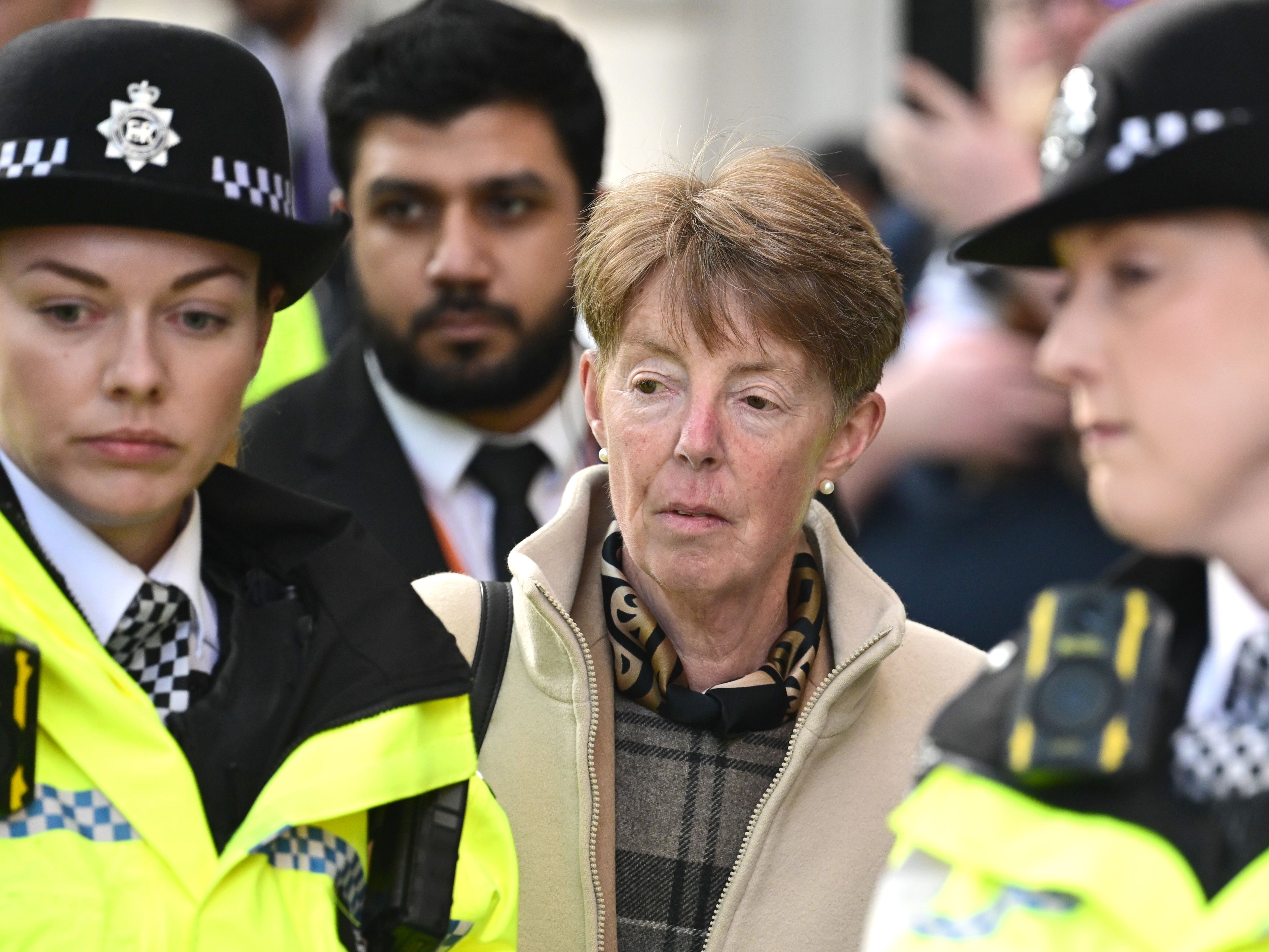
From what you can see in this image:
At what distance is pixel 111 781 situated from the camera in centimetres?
206

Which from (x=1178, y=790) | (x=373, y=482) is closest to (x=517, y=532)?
(x=373, y=482)

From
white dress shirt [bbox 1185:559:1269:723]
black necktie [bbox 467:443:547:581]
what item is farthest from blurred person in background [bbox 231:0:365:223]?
white dress shirt [bbox 1185:559:1269:723]

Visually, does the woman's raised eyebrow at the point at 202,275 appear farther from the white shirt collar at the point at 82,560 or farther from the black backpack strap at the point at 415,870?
the black backpack strap at the point at 415,870

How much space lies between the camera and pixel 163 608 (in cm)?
224

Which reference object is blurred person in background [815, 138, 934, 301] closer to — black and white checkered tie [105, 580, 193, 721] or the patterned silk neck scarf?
the patterned silk neck scarf

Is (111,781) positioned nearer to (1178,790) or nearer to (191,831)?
(191,831)

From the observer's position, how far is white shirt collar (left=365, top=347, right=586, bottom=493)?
3.69m

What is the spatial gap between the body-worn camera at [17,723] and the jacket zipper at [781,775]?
1.09 metres

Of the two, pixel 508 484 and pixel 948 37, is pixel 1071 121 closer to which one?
pixel 508 484

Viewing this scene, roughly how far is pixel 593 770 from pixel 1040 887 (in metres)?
1.08

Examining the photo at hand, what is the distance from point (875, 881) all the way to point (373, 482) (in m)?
1.40

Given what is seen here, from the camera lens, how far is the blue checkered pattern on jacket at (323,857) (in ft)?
7.04

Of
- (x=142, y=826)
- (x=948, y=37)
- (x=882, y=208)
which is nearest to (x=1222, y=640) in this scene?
(x=142, y=826)

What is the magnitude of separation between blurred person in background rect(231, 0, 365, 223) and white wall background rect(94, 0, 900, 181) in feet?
9.16
